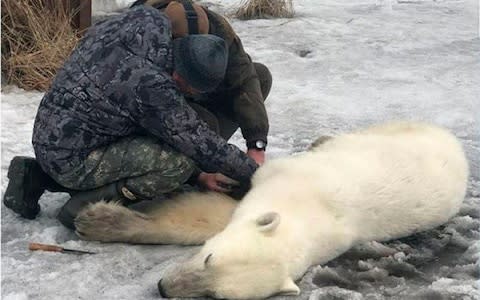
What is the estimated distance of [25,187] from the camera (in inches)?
148

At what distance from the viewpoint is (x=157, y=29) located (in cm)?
346

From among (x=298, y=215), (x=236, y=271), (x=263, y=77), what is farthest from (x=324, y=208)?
(x=263, y=77)

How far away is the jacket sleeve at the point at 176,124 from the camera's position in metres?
3.34

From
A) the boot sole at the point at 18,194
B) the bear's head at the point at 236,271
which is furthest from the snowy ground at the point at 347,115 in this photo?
the bear's head at the point at 236,271

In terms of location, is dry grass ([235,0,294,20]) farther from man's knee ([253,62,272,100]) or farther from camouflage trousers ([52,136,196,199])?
camouflage trousers ([52,136,196,199])

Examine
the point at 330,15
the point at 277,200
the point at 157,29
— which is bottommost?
the point at 330,15

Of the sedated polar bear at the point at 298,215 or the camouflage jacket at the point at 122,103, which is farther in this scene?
the camouflage jacket at the point at 122,103

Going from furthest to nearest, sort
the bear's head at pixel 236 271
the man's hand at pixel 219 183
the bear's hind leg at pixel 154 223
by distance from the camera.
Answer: the man's hand at pixel 219 183
the bear's hind leg at pixel 154 223
the bear's head at pixel 236 271

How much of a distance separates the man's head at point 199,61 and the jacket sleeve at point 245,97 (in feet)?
2.28

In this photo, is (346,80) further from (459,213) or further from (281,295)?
(281,295)

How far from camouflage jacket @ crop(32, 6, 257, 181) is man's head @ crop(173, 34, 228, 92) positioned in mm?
66

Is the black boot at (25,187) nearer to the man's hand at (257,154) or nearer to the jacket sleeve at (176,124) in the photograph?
the jacket sleeve at (176,124)

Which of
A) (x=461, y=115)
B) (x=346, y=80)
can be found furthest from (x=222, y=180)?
(x=346, y=80)

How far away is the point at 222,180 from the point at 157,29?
2.80 ft
